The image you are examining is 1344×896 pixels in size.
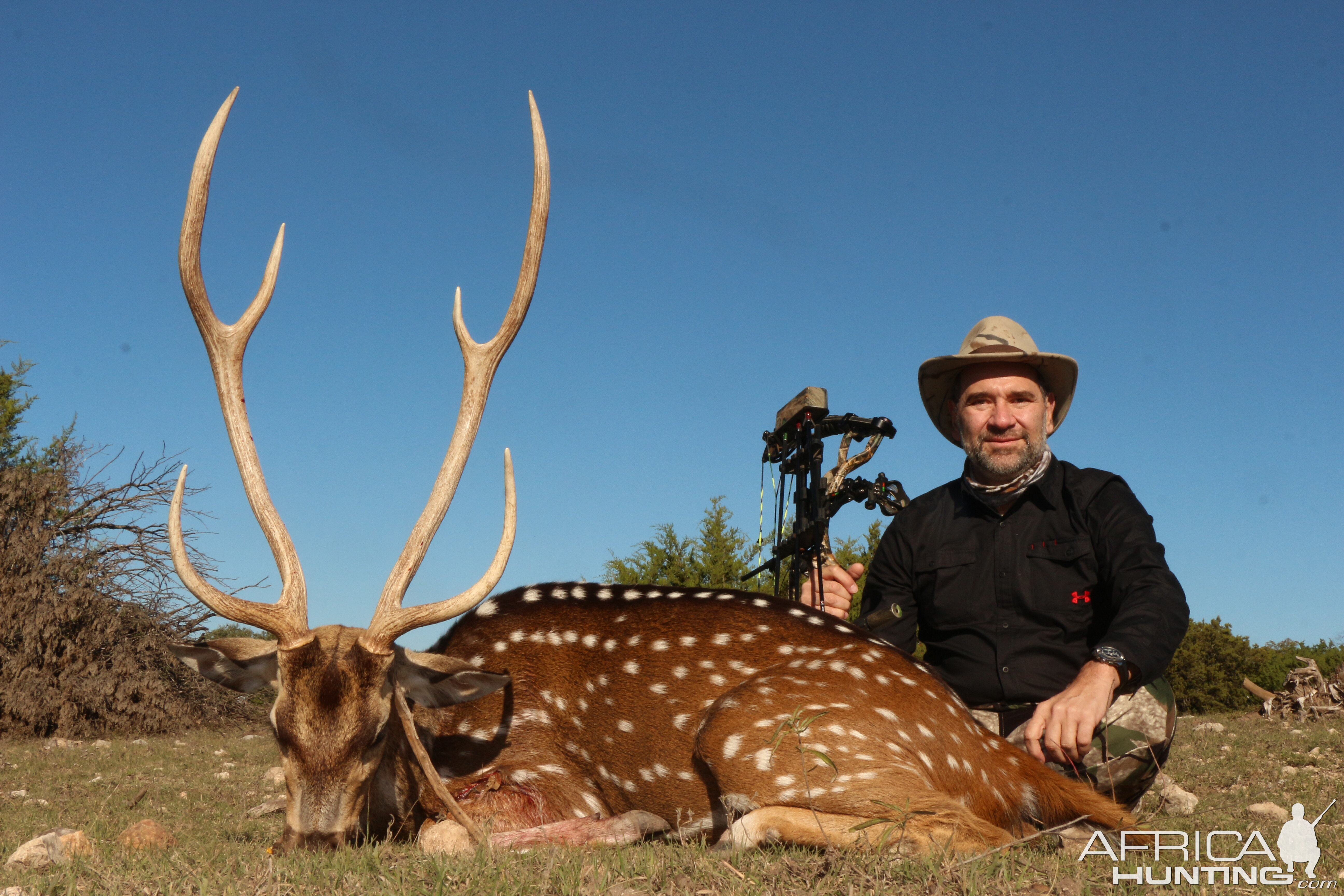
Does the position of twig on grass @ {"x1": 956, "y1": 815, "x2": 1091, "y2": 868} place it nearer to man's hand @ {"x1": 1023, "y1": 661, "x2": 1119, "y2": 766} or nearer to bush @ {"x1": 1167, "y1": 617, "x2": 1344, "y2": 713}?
man's hand @ {"x1": 1023, "y1": 661, "x2": 1119, "y2": 766}

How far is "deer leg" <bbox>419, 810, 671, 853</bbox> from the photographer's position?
3.38 meters

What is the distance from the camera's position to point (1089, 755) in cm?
436

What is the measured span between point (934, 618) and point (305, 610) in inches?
124

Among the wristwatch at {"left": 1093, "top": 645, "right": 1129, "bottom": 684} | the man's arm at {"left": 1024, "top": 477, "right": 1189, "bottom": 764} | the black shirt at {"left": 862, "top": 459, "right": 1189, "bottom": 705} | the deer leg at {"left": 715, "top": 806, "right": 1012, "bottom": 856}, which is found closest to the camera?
the deer leg at {"left": 715, "top": 806, "right": 1012, "bottom": 856}

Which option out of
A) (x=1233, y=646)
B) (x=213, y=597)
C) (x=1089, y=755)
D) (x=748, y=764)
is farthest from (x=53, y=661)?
(x=1233, y=646)

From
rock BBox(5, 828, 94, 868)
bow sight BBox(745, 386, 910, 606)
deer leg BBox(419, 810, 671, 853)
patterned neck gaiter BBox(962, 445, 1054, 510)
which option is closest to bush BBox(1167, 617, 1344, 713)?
bow sight BBox(745, 386, 910, 606)

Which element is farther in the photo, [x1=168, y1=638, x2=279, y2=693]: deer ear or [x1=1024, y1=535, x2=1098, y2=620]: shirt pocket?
[x1=1024, y1=535, x2=1098, y2=620]: shirt pocket

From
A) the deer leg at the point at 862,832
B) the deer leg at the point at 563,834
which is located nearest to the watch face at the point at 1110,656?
the deer leg at the point at 862,832

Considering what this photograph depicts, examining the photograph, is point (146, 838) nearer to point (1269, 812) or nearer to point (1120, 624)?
A: point (1120, 624)

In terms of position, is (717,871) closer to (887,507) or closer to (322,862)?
(322,862)

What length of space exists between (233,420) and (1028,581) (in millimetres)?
3852

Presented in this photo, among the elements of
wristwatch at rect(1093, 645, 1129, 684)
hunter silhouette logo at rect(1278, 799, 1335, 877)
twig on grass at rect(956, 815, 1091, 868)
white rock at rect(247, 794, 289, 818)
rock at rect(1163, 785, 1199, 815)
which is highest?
wristwatch at rect(1093, 645, 1129, 684)

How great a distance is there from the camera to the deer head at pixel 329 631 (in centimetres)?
343

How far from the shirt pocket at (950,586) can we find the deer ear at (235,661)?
3234mm
